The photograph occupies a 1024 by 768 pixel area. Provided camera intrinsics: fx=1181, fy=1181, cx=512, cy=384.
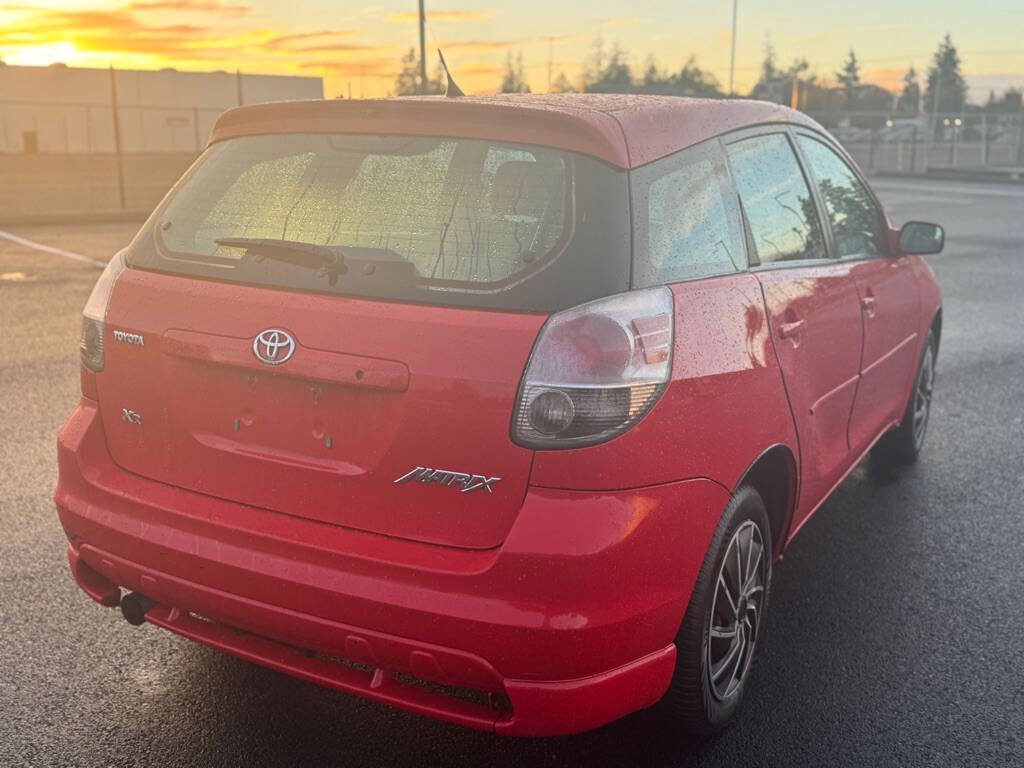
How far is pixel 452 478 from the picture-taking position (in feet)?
8.68

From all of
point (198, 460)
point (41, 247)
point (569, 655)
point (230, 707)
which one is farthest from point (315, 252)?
point (41, 247)

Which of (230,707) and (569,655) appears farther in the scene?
(230,707)

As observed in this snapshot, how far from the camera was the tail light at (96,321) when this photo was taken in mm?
3148

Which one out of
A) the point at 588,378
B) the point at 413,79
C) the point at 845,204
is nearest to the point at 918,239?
the point at 845,204

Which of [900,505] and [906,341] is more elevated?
[906,341]

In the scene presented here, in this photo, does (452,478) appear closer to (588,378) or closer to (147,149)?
(588,378)

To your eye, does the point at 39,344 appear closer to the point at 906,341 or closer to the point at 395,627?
the point at 906,341

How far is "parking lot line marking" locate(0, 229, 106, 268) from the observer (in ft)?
45.5

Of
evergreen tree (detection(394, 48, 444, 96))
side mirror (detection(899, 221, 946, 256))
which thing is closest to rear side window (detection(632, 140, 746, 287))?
side mirror (detection(899, 221, 946, 256))

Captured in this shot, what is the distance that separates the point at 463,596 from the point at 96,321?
52.0 inches

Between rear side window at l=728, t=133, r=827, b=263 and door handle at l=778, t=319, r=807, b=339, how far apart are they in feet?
0.68

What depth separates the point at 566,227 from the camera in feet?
9.07

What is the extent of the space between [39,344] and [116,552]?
6.08m

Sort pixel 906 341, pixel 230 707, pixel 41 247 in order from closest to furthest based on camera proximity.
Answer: pixel 230 707 → pixel 906 341 → pixel 41 247
